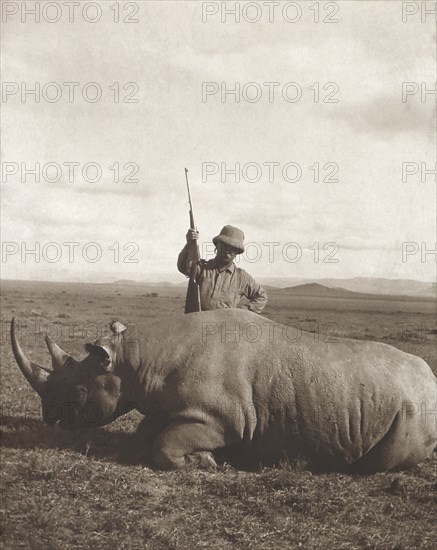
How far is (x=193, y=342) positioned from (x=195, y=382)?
0.53 metres

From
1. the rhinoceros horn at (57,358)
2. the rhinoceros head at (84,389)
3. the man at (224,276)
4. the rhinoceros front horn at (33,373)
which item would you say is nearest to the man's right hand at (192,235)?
the man at (224,276)

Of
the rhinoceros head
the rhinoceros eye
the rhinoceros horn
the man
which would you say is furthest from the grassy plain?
the man

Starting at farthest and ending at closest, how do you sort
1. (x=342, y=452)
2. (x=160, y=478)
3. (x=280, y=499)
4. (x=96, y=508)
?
1. (x=342, y=452)
2. (x=160, y=478)
3. (x=280, y=499)
4. (x=96, y=508)

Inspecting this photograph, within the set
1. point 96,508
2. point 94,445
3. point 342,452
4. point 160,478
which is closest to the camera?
point 96,508

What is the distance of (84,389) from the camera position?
23.7 feet

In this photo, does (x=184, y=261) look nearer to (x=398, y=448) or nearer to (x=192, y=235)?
(x=192, y=235)

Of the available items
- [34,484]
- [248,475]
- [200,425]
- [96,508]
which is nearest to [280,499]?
[248,475]

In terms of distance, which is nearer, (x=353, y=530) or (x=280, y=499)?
(x=353, y=530)

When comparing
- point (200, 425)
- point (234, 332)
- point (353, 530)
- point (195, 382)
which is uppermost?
point (234, 332)

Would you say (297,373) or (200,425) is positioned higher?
(297,373)

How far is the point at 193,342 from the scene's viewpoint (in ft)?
23.2

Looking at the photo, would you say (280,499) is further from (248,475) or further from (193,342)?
(193,342)

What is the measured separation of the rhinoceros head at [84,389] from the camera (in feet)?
23.6

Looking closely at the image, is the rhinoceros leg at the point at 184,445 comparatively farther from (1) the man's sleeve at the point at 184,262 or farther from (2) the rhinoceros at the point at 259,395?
(1) the man's sleeve at the point at 184,262
